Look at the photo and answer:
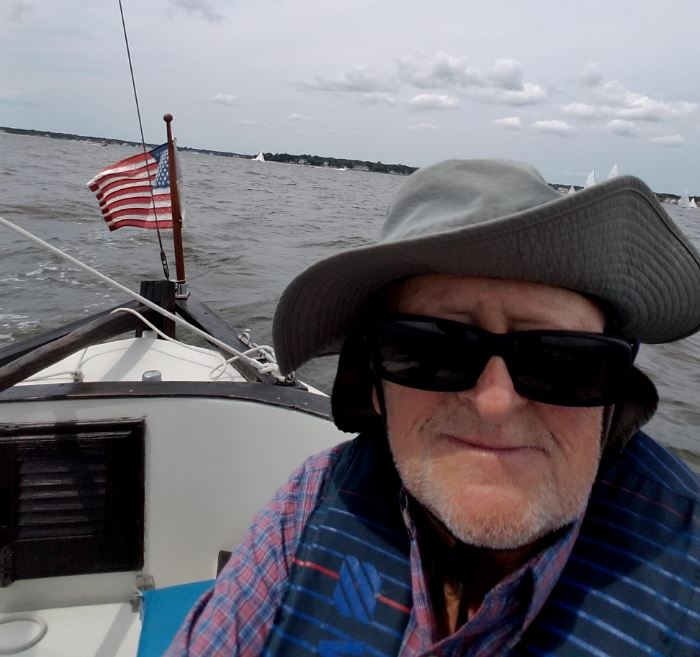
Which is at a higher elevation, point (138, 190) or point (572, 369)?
point (138, 190)

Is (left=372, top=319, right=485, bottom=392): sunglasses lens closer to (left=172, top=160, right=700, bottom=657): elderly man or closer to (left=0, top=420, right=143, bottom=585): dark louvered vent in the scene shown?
(left=172, top=160, right=700, bottom=657): elderly man

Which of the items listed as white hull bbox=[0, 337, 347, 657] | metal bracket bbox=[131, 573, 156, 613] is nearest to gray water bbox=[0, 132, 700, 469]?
white hull bbox=[0, 337, 347, 657]

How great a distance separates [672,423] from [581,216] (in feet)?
16.7

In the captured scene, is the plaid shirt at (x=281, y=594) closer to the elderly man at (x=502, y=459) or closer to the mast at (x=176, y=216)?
the elderly man at (x=502, y=459)

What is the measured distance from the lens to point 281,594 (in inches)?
43.6

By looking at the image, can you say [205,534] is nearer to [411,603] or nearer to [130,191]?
[411,603]

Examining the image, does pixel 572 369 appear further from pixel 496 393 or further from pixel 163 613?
pixel 163 613

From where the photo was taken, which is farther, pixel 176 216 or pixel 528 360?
pixel 176 216

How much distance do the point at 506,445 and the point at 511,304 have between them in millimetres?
238

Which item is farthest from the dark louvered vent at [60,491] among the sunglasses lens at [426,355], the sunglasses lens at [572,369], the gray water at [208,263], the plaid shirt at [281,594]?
the gray water at [208,263]

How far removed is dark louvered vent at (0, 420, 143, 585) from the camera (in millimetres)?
2188

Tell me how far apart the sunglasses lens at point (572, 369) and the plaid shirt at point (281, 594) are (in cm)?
22

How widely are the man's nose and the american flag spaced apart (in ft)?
10.1

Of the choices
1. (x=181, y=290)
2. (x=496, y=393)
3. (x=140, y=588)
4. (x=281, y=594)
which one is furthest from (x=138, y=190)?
(x=496, y=393)
